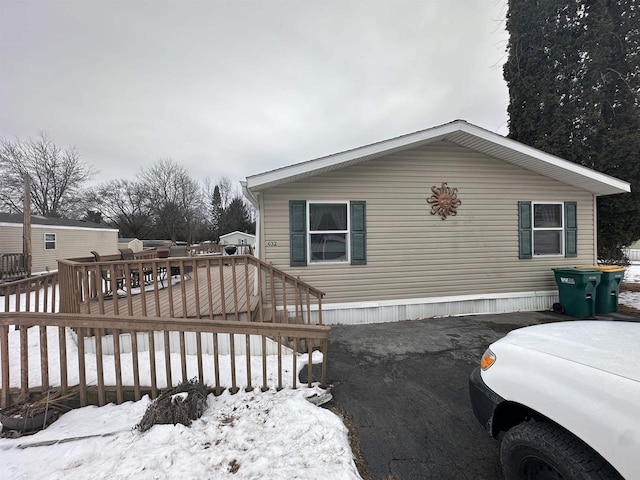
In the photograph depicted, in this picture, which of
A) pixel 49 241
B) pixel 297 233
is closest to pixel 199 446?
pixel 297 233

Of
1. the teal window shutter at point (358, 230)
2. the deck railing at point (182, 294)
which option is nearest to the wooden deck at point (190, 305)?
the deck railing at point (182, 294)

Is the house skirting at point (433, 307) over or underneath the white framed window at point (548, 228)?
underneath

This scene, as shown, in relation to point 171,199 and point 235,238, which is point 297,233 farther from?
point 171,199

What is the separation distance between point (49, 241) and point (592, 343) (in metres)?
21.4

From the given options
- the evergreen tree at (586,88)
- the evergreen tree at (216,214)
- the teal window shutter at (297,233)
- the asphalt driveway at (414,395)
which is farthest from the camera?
the evergreen tree at (216,214)

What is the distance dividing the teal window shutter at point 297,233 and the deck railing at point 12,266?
1230 cm

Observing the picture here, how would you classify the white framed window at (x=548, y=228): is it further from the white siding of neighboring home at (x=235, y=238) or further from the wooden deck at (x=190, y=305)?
the white siding of neighboring home at (x=235, y=238)

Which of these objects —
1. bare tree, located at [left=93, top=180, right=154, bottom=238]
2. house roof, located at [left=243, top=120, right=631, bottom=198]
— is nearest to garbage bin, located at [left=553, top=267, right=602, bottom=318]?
house roof, located at [left=243, top=120, right=631, bottom=198]

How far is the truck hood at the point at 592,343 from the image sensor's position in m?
1.35

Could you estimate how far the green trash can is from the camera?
551cm

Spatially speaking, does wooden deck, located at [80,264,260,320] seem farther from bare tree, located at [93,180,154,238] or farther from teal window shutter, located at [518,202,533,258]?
bare tree, located at [93,180,154,238]

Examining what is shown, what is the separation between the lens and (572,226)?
622 cm

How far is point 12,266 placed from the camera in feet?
35.5

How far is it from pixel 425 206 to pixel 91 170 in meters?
38.5
